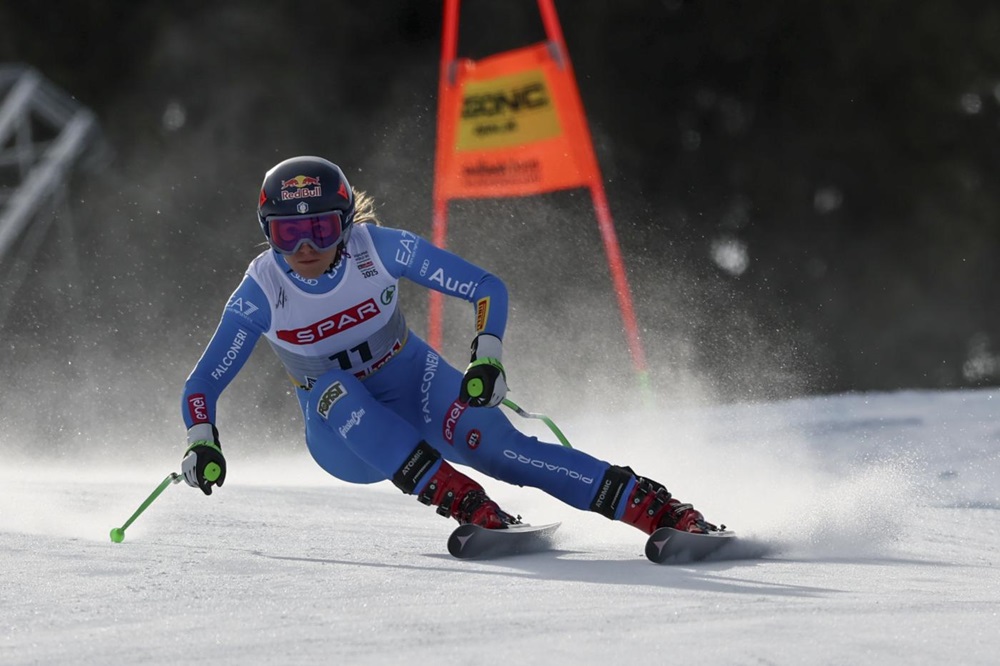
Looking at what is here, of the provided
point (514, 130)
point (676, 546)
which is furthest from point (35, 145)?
point (676, 546)

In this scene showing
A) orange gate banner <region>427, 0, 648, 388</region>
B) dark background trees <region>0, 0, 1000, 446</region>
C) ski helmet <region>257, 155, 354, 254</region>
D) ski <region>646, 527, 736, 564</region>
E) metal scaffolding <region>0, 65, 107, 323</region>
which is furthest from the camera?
dark background trees <region>0, 0, 1000, 446</region>

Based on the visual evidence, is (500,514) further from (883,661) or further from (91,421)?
(91,421)

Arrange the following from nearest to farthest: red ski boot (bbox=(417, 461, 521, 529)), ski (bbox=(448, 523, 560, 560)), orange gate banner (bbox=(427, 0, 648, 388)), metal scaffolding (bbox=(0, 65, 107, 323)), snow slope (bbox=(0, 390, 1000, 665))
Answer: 1. snow slope (bbox=(0, 390, 1000, 665))
2. ski (bbox=(448, 523, 560, 560))
3. red ski boot (bbox=(417, 461, 521, 529))
4. orange gate banner (bbox=(427, 0, 648, 388))
5. metal scaffolding (bbox=(0, 65, 107, 323))

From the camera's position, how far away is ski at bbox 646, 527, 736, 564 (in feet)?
12.2

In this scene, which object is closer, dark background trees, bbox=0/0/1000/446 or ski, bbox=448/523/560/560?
ski, bbox=448/523/560/560

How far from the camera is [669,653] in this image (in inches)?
97.7

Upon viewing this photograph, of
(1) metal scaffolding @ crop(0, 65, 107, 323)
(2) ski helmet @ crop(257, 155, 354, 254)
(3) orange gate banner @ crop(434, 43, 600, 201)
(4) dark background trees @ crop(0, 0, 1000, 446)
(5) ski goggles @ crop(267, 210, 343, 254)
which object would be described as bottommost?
(5) ski goggles @ crop(267, 210, 343, 254)

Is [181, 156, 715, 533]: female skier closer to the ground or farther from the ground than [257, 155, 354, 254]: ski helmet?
closer to the ground

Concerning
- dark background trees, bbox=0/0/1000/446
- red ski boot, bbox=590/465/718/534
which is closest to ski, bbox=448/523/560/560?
red ski boot, bbox=590/465/718/534

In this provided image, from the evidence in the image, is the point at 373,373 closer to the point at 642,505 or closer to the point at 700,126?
the point at 642,505

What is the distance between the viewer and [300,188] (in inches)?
167

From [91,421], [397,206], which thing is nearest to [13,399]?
[91,421]

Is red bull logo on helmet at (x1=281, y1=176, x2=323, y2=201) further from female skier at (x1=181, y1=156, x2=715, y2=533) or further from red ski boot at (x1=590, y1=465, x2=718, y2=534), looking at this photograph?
red ski boot at (x1=590, y1=465, x2=718, y2=534)

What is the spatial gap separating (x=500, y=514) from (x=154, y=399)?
24.8 ft
